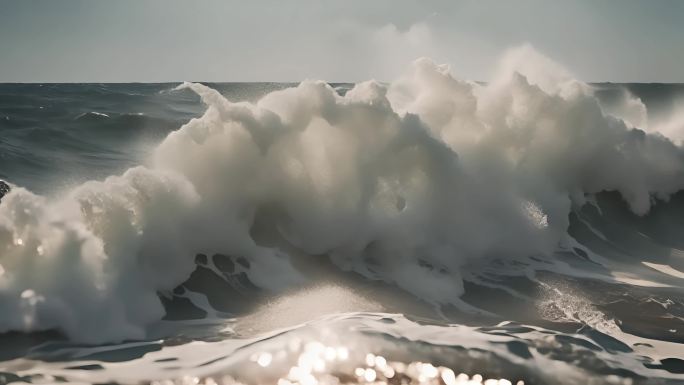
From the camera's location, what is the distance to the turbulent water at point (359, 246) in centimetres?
525

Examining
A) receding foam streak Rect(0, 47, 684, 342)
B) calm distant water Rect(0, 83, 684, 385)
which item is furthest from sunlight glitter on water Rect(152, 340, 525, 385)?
receding foam streak Rect(0, 47, 684, 342)

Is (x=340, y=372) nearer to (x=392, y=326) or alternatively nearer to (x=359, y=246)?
(x=392, y=326)

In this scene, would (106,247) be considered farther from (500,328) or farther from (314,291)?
(500,328)

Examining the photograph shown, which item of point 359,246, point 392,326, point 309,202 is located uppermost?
point 309,202

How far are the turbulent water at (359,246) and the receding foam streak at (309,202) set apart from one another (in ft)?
0.09

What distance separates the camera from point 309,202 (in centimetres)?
898

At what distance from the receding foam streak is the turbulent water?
1.1 inches

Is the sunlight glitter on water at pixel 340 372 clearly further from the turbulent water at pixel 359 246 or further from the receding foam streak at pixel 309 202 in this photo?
the receding foam streak at pixel 309 202

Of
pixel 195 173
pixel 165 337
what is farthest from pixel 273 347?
pixel 195 173

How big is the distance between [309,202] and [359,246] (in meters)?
1.00

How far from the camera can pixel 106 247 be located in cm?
655

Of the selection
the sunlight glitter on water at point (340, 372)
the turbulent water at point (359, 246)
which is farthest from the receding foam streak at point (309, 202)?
the sunlight glitter on water at point (340, 372)

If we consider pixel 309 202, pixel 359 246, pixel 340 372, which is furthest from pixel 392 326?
pixel 309 202

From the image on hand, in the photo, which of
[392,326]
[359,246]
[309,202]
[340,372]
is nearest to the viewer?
[340,372]
